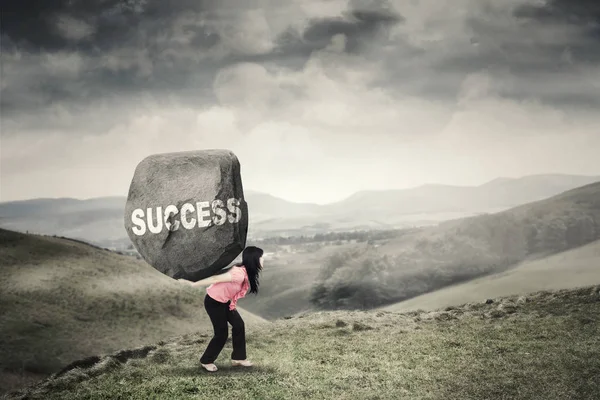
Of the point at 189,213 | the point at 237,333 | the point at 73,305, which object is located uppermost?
the point at 189,213

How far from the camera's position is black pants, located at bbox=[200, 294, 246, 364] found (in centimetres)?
1207

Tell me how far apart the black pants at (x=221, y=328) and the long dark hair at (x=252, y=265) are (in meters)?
0.62

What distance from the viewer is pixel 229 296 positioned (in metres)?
12.1

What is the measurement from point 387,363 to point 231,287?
13.3 ft

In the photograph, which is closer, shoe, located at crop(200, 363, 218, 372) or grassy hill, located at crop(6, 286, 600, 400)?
grassy hill, located at crop(6, 286, 600, 400)

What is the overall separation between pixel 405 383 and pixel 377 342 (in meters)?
3.39

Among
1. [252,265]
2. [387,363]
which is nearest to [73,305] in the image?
[252,265]

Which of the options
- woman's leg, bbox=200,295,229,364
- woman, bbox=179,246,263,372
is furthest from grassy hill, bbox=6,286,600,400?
woman's leg, bbox=200,295,229,364

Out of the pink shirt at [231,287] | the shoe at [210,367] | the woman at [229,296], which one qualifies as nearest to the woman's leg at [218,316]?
the woman at [229,296]

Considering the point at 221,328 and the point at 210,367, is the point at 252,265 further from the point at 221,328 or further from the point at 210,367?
the point at 210,367

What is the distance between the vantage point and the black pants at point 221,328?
12.1m

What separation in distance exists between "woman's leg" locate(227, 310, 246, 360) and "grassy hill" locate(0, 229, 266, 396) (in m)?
10.0

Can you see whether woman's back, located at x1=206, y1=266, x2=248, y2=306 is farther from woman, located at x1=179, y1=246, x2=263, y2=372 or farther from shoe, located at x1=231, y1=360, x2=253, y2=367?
shoe, located at x1=231, y1=360, x2=253, y2=367

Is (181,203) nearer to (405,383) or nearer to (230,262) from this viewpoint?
(230,262)
